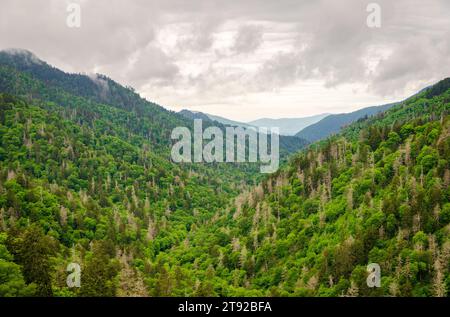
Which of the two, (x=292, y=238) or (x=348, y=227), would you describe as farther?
(x=292, y=238)

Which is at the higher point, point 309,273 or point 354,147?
point 354,147

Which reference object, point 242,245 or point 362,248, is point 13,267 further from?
point 242,245

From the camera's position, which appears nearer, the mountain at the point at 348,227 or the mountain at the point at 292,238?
the mountain at the point at 292,238

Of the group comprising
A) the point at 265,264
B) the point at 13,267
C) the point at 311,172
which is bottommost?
the point at 265,264

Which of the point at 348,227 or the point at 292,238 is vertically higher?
the point at 348,227

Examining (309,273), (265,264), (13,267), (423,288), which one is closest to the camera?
(13,267)

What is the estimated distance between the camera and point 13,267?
84000 millimetres

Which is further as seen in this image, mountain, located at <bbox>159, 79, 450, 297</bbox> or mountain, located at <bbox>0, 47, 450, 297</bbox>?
mountain, located at <bbox>159, 79, 450, 297</bbox>
